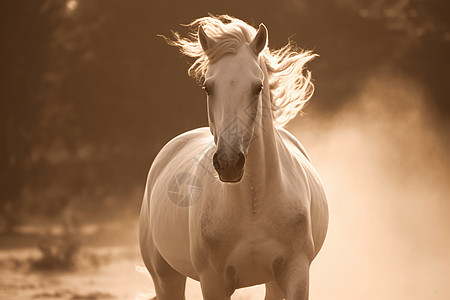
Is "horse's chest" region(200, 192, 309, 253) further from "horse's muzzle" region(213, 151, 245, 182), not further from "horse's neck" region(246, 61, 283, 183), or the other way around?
"horse's muzzle" region(213, 151, 245, 182)

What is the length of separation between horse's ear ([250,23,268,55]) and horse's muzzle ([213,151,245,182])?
0.67 meters

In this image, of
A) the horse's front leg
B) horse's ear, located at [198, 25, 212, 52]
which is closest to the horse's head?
horse's ear, located at [198, 25, 212, 52]

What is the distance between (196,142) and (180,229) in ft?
2.96

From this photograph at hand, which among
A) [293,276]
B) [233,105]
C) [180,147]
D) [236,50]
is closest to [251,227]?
[293,276]

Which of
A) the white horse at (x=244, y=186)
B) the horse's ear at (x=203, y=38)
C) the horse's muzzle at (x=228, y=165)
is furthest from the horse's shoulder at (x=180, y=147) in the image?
the horse's muzzle at (x=228, y=165)

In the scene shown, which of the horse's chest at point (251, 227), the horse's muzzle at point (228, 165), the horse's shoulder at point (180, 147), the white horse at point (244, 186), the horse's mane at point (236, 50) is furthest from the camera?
the horse's shoulder at point (180, 147)

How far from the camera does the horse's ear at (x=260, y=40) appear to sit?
407 cm

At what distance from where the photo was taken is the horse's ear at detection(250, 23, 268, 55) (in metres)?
4.07

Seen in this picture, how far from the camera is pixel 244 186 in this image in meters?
4.13

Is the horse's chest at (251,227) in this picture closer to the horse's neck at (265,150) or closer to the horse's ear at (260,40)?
the horse's neck at (265,150)

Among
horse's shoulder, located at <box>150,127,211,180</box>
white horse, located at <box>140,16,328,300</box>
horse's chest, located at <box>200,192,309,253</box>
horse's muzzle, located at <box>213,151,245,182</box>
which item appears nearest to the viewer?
horse's muzzle, located at <box>213,151,245,182</box>

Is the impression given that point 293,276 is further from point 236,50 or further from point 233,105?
point 236,50

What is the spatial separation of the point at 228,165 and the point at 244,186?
522 millimetres

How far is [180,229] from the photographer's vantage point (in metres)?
4.71
